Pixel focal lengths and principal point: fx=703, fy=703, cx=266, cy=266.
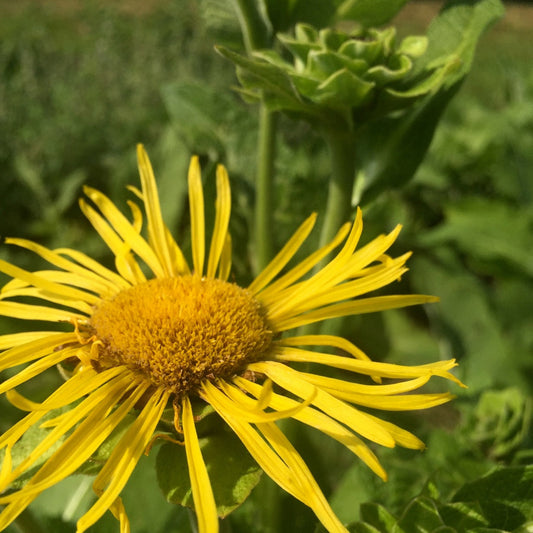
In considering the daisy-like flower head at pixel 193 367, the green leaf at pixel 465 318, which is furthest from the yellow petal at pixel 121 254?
the green leaf at pixel 465 318

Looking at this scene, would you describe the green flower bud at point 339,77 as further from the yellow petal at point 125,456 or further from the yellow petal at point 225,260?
the yellow petal at point 125,456

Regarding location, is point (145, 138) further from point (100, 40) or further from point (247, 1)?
point (247, 1)

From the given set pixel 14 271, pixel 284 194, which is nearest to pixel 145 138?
pixel 284 194

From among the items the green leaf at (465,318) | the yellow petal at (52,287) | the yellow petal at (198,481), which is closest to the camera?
the yellow petal at (198,481)

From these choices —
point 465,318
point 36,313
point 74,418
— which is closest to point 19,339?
point 36,313

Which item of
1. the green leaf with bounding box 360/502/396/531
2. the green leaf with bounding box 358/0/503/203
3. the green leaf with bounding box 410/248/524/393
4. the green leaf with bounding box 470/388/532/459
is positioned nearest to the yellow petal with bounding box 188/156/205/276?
the green leaf with bounding box 358/0/503/203

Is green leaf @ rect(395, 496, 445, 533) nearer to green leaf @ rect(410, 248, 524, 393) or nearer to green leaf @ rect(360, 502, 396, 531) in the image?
green leaf @ rect(360, 502, 396, 531)

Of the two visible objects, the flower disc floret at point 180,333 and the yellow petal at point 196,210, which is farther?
the yellow petal at point 196,210

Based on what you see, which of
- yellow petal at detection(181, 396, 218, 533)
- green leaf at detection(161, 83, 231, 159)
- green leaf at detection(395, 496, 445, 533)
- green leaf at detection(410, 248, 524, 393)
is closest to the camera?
yellow petal at detection(181, 396, 218, 533)
